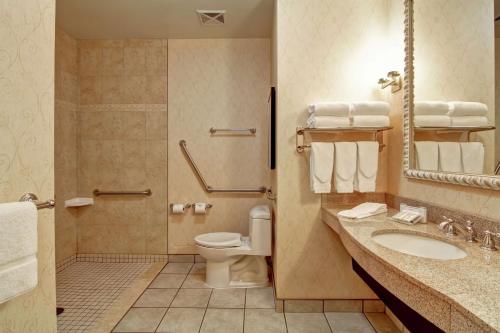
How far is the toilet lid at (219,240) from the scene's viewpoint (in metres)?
2.14

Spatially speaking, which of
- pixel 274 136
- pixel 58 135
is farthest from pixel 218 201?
pixel 58 135

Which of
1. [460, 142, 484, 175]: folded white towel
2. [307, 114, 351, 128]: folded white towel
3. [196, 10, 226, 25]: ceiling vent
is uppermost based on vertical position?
[196, 10, 226, 25]: ceiling vent

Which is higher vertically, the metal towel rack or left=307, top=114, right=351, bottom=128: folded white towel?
the metal towel rack

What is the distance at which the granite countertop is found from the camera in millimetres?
560

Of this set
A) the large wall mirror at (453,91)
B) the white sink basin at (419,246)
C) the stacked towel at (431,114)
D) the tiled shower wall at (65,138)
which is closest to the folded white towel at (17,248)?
the white sink basin at (419,246)

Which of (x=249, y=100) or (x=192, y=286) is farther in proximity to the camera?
(x=249, y=100)

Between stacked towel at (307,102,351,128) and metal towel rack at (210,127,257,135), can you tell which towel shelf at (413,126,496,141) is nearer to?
stacked towel at (307,102,351,128)

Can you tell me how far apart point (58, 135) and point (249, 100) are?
2009mm

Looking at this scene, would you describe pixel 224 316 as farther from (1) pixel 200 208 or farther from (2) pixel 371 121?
(2) pixel 371 121

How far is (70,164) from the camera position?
2.66 metres

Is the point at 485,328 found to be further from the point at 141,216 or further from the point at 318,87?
the point at 141,216

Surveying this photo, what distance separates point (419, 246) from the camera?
1154 mm

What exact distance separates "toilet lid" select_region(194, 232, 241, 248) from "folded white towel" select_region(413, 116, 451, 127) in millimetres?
1624

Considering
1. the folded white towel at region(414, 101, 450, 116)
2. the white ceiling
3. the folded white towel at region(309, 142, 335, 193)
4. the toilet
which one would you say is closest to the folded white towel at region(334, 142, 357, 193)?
the folded white towel at region(309, 142, 335, 193)
